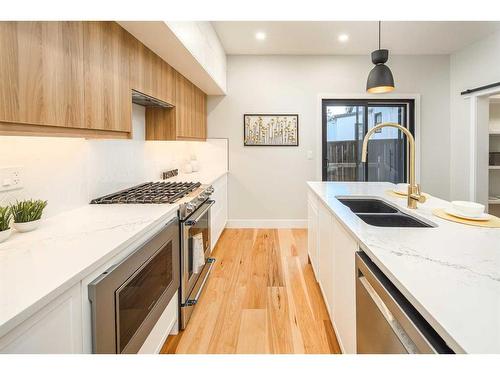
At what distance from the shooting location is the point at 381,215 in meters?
1.81

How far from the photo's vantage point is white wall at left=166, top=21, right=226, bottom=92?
2.14m

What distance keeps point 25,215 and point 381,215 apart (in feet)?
5.98

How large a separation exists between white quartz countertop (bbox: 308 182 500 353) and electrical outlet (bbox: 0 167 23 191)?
1.51 m

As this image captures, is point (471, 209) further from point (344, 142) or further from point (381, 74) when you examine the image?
point (344, 142)

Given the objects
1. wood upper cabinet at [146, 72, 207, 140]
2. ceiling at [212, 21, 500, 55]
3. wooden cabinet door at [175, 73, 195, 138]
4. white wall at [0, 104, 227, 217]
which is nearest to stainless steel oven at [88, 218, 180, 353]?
white wall at [0, 104, 227, 217]

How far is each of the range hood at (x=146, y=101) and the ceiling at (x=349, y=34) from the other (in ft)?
4.23

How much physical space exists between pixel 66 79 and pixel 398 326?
1522mm

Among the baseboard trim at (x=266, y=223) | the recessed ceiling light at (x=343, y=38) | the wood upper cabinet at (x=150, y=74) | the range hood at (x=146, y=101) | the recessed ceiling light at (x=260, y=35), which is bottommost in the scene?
the baseboard trim at (x=266, y=223)

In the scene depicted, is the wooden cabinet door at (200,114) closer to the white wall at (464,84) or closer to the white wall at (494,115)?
the white wall at (464,84)

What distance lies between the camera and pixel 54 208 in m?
1.61

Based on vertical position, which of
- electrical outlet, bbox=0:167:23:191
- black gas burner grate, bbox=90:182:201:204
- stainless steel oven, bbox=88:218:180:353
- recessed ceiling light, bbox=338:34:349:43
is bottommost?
stainless steel oven, bbox=88:218:180:353

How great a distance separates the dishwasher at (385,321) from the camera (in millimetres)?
713

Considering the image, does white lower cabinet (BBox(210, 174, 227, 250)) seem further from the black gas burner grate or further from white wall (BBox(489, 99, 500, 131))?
white wall (BBox(489, 99, 500, 131))

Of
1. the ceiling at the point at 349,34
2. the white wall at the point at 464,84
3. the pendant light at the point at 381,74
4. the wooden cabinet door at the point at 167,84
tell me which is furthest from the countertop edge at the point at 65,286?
the white wall at the point at 464,84
